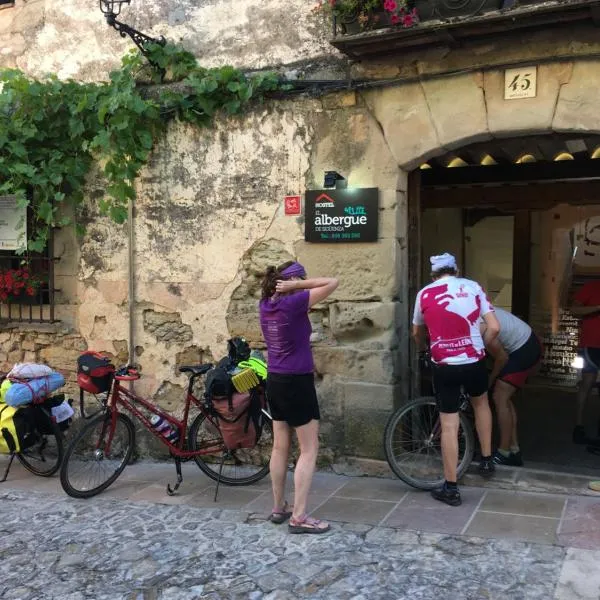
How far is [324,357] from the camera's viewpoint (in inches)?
204

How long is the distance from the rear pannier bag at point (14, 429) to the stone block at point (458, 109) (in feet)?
12.4

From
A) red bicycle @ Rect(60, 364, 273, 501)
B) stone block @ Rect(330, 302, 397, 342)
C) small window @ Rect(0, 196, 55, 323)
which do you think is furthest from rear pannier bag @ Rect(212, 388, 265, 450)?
small window @ Rect(0, 196, 55, 323)

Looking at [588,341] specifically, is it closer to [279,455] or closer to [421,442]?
[421,442]

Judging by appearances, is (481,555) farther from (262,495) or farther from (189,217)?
(189,217)

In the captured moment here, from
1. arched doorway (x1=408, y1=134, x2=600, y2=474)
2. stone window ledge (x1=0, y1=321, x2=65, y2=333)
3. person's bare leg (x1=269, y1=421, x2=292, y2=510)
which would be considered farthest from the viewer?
arched doorway (x1=408, y1=134, x2=600, y2=474)

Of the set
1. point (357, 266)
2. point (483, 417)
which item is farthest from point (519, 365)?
point (357, 266)

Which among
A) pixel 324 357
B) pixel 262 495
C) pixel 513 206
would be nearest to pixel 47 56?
pixel 324 357

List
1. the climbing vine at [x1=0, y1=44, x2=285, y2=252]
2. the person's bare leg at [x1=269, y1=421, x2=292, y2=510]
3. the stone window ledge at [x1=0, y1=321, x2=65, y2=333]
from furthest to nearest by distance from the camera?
the stone window ledge at [x1=0, y1=321, x2=65, y2=333]
the climbing vine at [x1=0, y1=44, x2=285, y2=252]
the person's bare leg at [x1=269, y1=421, x2=292, y2=510]

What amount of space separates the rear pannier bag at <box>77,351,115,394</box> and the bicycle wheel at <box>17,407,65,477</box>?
657 mm

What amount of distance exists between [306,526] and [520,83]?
3139 mm

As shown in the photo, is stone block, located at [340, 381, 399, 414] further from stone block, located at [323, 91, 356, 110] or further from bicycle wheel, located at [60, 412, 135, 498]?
stone block, located at [323, 91, 356, 110]

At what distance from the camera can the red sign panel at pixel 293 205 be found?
5.21 m

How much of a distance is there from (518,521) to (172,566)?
204cm

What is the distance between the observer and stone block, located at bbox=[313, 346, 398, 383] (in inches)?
196
